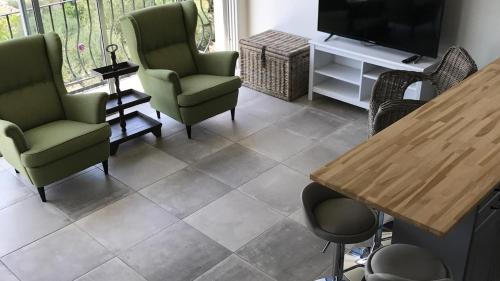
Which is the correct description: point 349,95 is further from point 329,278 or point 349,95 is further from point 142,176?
point 329,278

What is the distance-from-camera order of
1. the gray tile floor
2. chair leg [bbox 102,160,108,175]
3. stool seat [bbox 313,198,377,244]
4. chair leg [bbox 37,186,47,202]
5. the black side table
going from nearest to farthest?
1. stool seat [bbox 313,198,377,244]
2. the gray tile floor
3. chair leg [bbox 37,186,47,202]
4. chair leg [bbox 102,160,108,175]
5. the black side table

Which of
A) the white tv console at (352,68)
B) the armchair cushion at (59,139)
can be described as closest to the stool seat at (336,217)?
the armchair cushion at (59,139)

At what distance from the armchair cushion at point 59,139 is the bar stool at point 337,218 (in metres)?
2.00

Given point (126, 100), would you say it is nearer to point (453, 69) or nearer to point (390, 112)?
point (390, 112)

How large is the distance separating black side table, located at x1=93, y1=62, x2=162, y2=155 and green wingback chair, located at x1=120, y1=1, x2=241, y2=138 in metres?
0.18

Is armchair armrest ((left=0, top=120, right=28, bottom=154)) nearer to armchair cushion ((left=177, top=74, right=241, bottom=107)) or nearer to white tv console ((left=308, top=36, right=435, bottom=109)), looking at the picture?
armchair cushion ((left=177, top=74, right=241, bottom=107))

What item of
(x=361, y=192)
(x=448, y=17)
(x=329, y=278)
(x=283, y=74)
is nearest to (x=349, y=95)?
(x=283, y=74)

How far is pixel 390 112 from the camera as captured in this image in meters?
3.53

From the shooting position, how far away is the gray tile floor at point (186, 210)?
10.9 ft

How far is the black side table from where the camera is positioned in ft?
14.9

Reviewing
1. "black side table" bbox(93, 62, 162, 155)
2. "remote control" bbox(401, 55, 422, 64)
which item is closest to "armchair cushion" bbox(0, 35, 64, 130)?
"black side table" bbox(93, 62, 162, 155)

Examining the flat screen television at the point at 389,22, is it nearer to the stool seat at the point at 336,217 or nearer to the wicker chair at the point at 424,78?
the wicker chair at the point at 424,78

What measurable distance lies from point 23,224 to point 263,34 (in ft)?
10.5

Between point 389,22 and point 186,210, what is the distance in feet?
7.93
